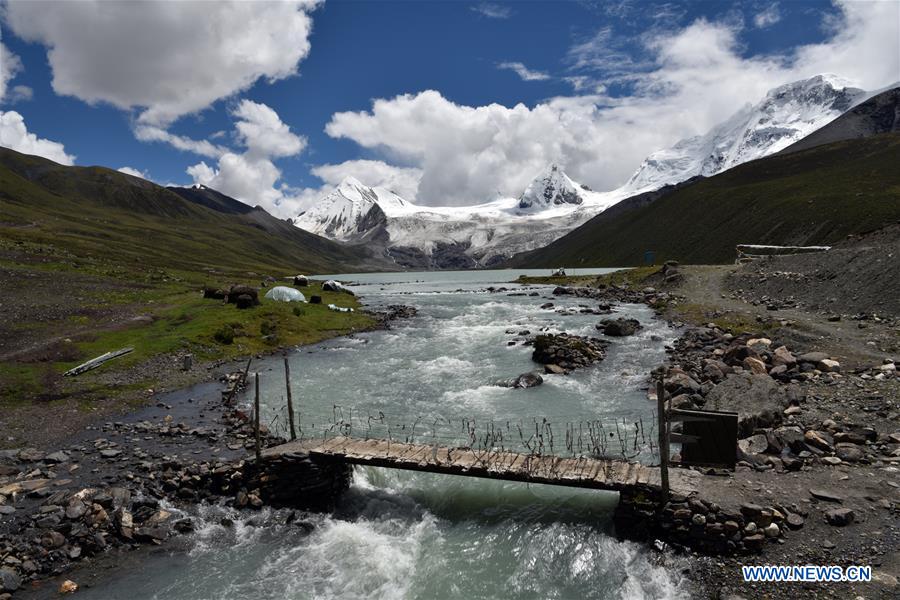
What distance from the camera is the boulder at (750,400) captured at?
21.1 meters

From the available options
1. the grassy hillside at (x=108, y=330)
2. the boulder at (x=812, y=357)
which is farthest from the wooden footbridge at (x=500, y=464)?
the boulder at (x=812, y=357)

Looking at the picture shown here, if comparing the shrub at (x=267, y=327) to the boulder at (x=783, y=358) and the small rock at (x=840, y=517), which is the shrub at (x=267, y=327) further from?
the small rock at (x=840, y=517)

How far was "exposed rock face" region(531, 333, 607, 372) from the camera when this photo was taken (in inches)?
1515

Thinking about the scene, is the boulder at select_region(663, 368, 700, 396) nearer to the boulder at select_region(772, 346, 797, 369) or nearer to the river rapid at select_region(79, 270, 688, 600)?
the river rapid at select_region(79, 270, 688, 600)

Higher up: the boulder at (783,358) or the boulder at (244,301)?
the boulder at (244,301)

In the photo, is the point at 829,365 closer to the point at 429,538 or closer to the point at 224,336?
the point at 429,538

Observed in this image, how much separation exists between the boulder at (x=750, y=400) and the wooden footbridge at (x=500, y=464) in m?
6.28

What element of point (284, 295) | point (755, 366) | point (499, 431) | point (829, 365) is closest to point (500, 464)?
point (499, 431)

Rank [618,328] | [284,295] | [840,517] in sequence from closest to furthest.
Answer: [840,517] < [618,328] < [284,295]

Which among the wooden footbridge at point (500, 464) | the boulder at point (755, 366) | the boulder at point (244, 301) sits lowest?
the wooden footbridge at point (500, 464)

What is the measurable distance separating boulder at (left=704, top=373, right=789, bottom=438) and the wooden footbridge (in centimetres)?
628

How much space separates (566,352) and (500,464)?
2233 cm

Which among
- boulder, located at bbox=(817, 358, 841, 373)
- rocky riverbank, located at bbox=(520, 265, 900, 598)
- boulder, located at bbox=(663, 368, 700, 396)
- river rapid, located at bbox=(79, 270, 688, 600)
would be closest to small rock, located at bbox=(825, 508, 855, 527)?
rocky riverbank, located at bbox=(520, 265, 900, 598)

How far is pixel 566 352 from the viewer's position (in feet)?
129
